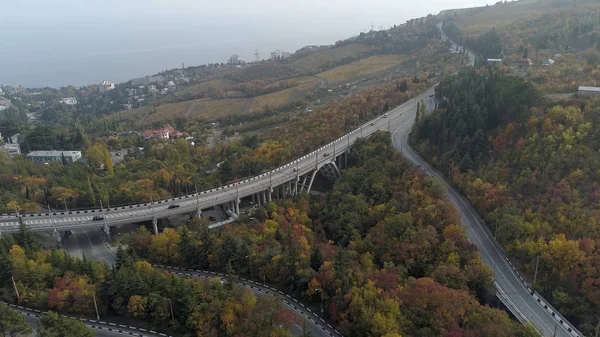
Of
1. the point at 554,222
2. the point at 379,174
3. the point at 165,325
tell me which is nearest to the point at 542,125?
the point at 554,222

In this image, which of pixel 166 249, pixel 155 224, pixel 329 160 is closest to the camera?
pixel 166 249

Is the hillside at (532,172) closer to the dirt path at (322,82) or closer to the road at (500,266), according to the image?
the road at (500,266)

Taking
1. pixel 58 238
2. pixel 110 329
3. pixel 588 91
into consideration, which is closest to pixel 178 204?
pixel 58 238

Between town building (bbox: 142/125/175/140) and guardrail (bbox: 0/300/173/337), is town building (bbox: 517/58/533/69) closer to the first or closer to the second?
town building (bbox: 142/125/175/140)

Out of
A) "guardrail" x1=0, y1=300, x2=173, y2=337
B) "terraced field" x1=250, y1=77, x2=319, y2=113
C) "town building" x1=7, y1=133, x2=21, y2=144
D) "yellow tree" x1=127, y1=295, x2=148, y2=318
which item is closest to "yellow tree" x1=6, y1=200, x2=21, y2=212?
"guardrail" x1=0, y1=300, x2=173, y2=337

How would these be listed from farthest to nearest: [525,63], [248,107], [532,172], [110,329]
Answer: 1. [248,107]
2. [525,63]
3. [532,172]
4. [110,329]

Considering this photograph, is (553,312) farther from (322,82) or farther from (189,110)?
(189,110)

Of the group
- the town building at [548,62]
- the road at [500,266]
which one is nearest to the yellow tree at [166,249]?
the road at [500,266]
